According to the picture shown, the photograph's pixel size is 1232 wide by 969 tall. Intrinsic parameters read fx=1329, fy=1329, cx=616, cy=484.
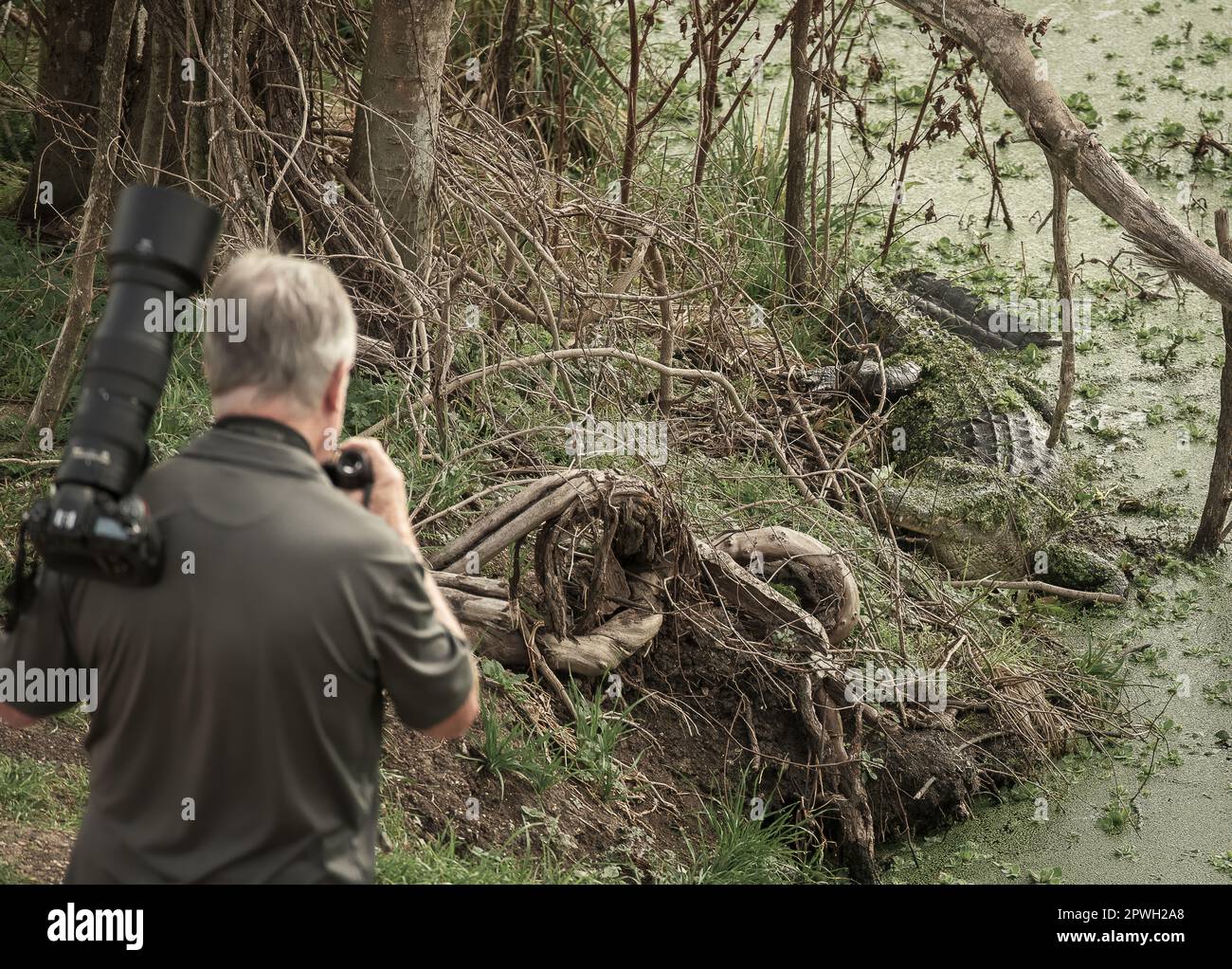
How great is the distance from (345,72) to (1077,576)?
145 inches

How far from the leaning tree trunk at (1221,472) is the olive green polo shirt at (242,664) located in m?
4.62

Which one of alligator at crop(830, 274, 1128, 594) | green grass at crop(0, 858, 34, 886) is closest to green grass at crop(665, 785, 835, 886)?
green grass at crop(0, 858, 34, 886)

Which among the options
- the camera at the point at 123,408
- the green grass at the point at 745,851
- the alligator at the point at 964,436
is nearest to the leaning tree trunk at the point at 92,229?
the green grass at the point at 745,851

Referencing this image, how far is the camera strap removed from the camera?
67.0 inches

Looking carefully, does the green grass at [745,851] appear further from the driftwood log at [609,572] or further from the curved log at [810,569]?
the curved log at [810,569]

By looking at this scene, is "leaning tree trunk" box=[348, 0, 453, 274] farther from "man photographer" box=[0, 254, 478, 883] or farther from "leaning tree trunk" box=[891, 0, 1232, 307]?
"man photographer" box=[0, 254, 478, 883]

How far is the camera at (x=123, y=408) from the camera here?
158 cm

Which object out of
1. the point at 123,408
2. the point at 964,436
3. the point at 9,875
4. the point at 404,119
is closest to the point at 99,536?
the point at 123,408

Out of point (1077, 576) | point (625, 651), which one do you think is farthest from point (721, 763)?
point (1077, 576)

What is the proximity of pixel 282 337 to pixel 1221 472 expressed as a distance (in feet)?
16.1

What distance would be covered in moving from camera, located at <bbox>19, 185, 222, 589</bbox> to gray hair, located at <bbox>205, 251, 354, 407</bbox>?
82 mm

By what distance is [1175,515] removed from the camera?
603 centimetres

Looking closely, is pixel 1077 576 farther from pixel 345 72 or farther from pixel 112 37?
pixel 112 37

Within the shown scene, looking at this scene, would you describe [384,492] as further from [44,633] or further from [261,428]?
[44,633]
